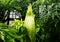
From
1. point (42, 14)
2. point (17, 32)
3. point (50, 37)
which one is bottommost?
point (50, 37)

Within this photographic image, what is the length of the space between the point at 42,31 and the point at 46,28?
0.19 meters

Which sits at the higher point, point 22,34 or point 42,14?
point 42,14

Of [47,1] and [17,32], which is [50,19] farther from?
[17,32]

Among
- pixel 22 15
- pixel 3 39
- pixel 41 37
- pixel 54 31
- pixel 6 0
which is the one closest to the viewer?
pixel 3 39

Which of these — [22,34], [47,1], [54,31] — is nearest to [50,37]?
[54,31]

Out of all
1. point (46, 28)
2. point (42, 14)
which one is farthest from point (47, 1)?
point (46, 28)

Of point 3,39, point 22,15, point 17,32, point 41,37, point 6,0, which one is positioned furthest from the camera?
point 22,15

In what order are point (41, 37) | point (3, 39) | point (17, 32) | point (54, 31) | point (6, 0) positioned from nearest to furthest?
point (3, 39)
point (17, 32)
point (41, 37)
point (54, 31)
point (6, 0)

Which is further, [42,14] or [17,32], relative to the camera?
[42,14]

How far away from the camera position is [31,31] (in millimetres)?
1646

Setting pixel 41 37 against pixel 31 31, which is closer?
pixel 31 31

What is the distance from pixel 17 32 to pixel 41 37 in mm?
373

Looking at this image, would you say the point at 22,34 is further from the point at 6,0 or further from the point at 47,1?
the point at 6,0

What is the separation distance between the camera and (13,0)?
290 cm
